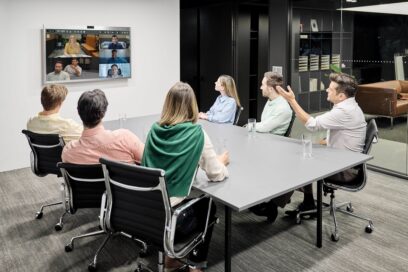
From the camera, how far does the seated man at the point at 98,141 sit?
263 cm

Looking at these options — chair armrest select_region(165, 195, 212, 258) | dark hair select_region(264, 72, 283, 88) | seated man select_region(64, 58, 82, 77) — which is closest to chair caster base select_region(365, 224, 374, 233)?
dark hair select_region(264, 72, 283, 88)

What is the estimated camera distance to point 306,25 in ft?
19.0

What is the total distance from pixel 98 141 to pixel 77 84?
3.09 meters

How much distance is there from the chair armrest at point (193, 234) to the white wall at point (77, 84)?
360cm

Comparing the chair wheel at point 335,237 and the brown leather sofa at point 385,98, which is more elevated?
the brown leather sofa at point 385,98

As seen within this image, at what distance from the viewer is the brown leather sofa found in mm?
4715

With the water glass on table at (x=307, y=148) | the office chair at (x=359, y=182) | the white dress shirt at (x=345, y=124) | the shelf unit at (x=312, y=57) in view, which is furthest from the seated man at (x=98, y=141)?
the shelf unit at (x=312, y=57)

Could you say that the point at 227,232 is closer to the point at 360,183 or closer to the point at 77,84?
the point at 360,183

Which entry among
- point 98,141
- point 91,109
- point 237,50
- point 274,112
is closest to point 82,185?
point 98,141

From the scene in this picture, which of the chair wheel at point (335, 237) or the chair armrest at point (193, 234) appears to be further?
the chair wheel at point (335, 237)

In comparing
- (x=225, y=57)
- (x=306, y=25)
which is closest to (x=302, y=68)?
(x=306, y=25)

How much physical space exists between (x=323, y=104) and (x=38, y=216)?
407cm

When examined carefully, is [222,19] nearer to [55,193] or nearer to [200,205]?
[55,193]

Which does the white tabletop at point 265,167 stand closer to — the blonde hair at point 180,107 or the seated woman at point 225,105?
the blonde hair at point 180,107
